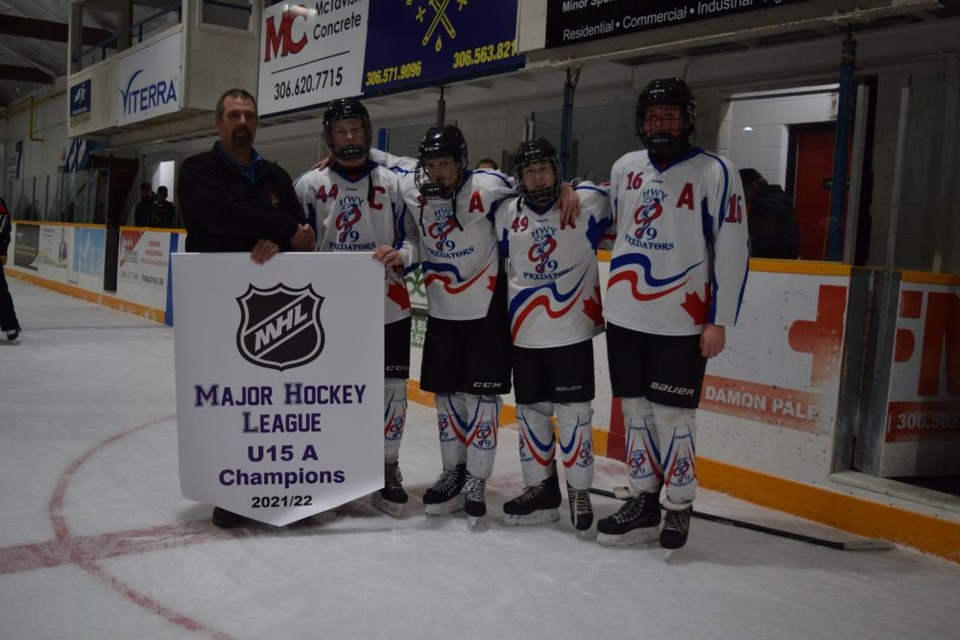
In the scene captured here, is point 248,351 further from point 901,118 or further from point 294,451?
point 901,118

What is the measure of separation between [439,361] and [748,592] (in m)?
1.29

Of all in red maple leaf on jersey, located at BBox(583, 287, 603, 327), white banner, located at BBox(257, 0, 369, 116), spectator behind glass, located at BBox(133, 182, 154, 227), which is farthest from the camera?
spectator behind glass, located at BBox(133, 182, 154, 227)

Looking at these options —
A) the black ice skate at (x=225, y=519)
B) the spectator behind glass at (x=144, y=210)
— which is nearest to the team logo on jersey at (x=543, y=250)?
the black ice skate at (x=225, y=519)

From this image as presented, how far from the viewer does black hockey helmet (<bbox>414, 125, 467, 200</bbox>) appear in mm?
2732

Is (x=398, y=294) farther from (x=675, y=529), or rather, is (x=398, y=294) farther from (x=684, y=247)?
(x=675, y=529)

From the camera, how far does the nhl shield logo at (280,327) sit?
2674mm

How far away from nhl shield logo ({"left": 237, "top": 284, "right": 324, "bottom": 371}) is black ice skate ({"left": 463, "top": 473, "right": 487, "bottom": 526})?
0.74m

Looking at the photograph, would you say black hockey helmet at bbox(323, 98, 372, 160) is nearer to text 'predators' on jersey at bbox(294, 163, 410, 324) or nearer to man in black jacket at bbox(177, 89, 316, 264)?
text 'predators' on jersey at bbox(294, 163, 410, 324)

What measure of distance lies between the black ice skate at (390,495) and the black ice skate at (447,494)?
97 millimetres

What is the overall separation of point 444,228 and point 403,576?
4.00 feet

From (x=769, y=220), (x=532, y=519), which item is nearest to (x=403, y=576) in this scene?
(x=532, y=519)

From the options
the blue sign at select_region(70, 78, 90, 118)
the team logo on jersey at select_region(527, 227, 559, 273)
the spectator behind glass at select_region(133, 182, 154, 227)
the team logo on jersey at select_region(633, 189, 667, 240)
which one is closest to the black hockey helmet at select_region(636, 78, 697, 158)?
the team logo on jersey at select_region(633, 189, 667, 240)

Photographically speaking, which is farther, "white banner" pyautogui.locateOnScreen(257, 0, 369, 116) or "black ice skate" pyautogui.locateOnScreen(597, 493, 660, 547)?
"white banner" pyautogui.locateOnScreen(257, 0, 369, 116)

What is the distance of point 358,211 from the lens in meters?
2.93
